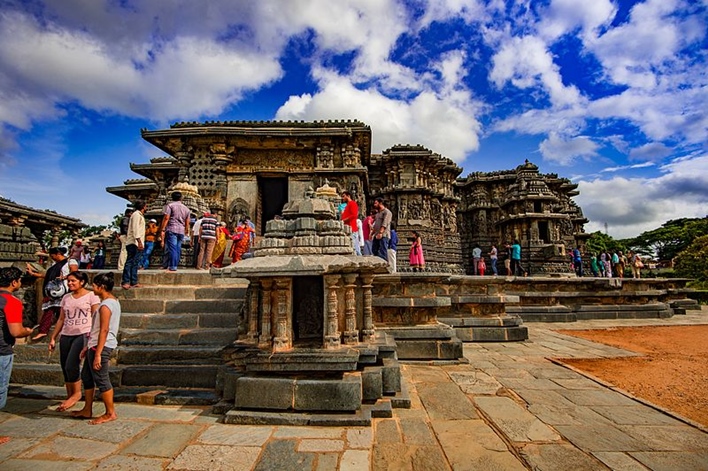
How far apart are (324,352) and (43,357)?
3.79m

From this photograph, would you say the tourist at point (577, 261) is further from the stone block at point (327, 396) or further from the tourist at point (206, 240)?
the stone block at point (327, 396)

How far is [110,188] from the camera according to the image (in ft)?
60.2

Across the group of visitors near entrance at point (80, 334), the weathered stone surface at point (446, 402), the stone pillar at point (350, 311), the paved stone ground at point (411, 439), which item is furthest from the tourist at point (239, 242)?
the weathered stone surface at point (446, 402)

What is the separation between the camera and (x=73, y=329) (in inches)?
130

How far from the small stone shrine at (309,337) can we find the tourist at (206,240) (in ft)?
14.5

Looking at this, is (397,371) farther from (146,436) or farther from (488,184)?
(488,184)

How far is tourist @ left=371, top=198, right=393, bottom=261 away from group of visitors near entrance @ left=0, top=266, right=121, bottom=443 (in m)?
5.14

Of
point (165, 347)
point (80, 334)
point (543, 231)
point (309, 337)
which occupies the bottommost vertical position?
point (165, 347)

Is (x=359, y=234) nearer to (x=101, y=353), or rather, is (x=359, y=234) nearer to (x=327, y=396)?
(x=327, y=396)

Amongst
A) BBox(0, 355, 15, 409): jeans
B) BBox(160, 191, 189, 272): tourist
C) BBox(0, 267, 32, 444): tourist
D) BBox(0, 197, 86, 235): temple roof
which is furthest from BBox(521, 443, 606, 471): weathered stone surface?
BBox(0, 197, 86, 235): temple roof

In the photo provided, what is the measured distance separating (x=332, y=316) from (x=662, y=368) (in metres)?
5.32

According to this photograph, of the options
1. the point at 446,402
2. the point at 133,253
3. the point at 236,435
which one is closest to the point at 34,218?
the point at 133,253

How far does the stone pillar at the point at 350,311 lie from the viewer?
3553 mm

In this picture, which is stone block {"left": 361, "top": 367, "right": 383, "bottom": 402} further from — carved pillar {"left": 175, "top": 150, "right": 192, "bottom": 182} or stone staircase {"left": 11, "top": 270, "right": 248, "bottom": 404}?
carved pillar {"left": 175, "top": 150, "right": 192, "bottom": 182}
